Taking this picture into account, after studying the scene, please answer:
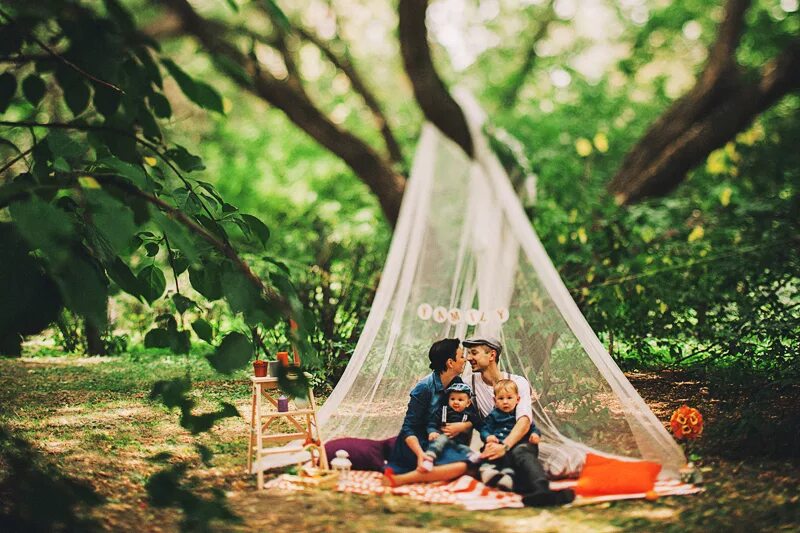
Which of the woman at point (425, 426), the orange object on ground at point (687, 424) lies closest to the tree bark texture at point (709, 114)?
the orange object on ground at point (687, 424)

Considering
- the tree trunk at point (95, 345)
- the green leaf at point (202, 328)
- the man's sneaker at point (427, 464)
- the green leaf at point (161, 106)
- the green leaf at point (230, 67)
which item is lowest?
the man's sneaker at point (427, 464)

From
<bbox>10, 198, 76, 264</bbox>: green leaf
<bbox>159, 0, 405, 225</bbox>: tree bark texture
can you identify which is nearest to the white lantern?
<bbox>10, 198, 76, 264</bbox>: green leaf

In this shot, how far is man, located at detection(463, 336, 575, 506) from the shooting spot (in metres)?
2.06

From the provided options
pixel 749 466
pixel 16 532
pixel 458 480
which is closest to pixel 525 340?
pixel 458 480

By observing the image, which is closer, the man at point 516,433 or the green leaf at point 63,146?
the green leaf at point 63,146

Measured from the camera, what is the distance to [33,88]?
41.8 inches

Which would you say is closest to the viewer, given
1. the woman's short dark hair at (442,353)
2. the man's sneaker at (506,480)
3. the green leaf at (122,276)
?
the green leaf at (122,276)

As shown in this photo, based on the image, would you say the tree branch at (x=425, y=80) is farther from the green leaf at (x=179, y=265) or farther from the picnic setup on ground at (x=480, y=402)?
the green leaf at (x=179, y=265)

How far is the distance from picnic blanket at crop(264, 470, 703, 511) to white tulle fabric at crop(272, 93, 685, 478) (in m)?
0.10

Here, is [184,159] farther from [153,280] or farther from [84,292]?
[84,292]

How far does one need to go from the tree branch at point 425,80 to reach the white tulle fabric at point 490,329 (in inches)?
13.2

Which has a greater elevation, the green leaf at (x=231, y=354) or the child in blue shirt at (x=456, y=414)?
the green leaf at (x=231, y=354)

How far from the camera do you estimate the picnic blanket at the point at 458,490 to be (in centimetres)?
207

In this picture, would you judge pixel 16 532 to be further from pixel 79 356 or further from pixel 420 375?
pixel 79 356
